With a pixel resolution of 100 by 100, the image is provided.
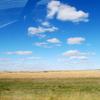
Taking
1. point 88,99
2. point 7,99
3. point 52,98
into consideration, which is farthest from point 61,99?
point 7,99

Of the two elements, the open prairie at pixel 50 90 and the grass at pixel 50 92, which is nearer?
the grass at pixel 50 92

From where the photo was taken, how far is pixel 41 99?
17.2 m

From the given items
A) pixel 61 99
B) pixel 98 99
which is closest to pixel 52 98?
pixel 61 99

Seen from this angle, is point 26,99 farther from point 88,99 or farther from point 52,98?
point 88,99

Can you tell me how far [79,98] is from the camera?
1767cm

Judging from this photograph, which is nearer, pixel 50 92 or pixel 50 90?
pixel 50 92

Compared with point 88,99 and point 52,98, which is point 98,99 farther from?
point 52,98

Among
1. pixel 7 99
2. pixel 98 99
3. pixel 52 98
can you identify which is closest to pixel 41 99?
pixel 52 98

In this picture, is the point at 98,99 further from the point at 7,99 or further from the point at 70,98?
the point at 7,99

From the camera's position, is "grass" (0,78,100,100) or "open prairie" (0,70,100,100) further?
"open prairie" (0,70,100,100)

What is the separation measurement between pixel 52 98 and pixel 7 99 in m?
2.53

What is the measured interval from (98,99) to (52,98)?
270 centimetres

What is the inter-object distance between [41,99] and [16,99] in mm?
1470

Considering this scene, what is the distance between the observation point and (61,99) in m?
17.1
